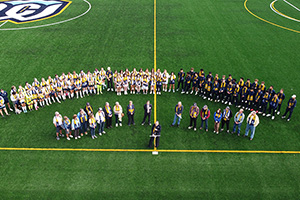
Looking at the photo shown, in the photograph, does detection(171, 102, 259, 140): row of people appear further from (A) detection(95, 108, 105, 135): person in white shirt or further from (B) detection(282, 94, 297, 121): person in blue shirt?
(A) detection(95, 108, 105, 135): person in white shirt

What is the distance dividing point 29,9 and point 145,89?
70.2ft

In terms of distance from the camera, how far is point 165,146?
500 inches

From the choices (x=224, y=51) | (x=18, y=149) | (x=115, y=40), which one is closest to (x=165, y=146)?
(x=18, y=149)

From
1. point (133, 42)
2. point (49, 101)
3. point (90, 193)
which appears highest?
point (133, 42)

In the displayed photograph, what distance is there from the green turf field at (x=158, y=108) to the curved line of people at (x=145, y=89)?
65 cm

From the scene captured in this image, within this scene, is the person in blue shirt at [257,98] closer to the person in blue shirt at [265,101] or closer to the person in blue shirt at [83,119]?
the person in blue shirt at [265,101]

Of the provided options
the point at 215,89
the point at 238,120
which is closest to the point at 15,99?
the point at 215,89

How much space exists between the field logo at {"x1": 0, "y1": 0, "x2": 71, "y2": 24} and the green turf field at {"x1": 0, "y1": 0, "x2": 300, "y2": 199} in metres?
1.64

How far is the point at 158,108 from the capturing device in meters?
15.4

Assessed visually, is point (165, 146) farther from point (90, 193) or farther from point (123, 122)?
point (90, 193)

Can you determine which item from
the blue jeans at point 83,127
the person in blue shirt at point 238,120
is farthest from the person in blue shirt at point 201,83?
the blue jeans at point 83,127

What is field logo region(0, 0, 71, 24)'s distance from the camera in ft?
89.2

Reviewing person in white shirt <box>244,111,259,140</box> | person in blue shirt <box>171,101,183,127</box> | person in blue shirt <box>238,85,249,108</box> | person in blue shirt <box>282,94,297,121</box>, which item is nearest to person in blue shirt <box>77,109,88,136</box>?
person in blue shirt <box>171,101,183,127</box>

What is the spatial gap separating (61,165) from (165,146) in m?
5.03
